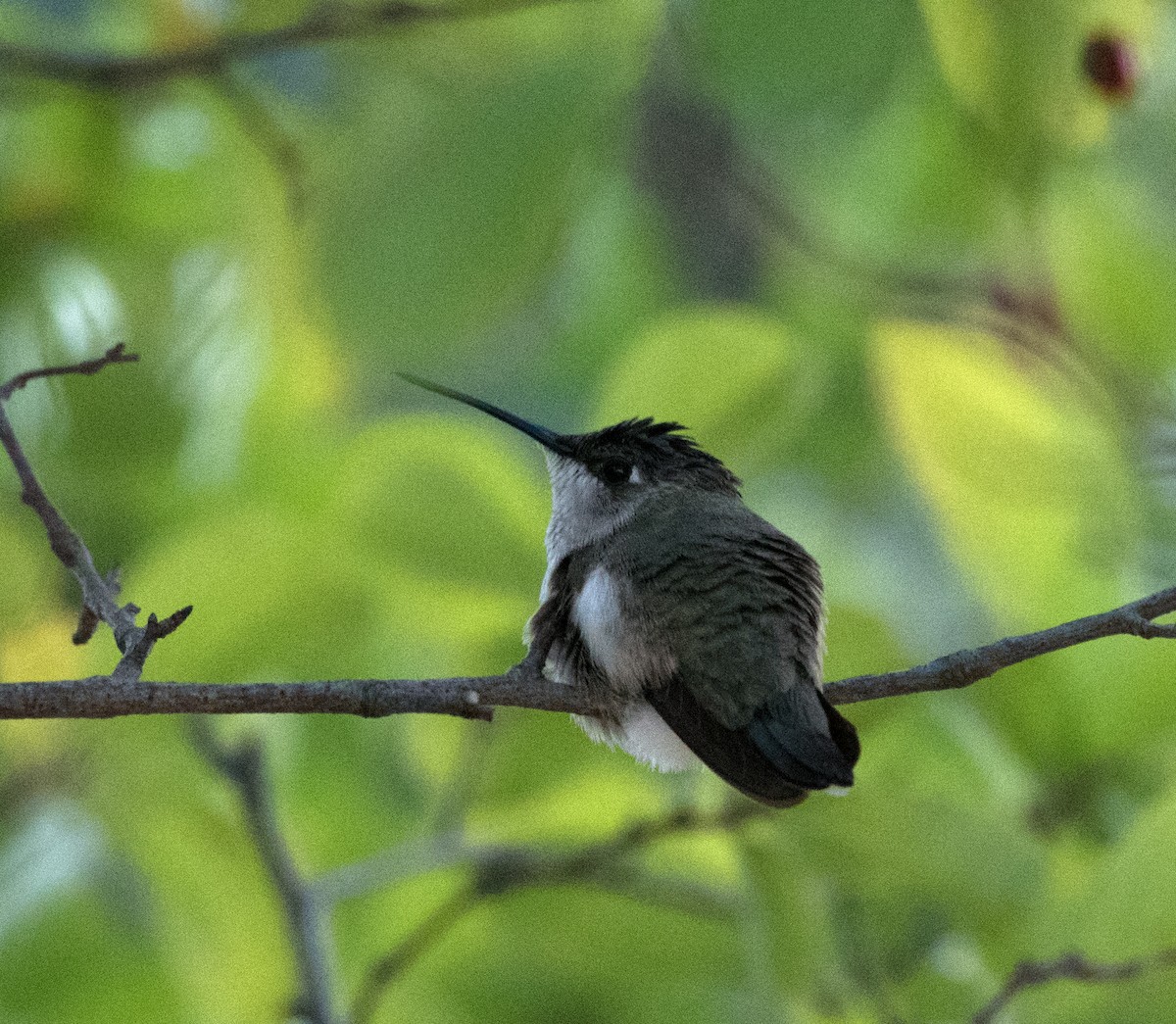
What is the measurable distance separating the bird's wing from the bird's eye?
0.26 metres

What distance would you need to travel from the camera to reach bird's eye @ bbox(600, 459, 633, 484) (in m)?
2.65

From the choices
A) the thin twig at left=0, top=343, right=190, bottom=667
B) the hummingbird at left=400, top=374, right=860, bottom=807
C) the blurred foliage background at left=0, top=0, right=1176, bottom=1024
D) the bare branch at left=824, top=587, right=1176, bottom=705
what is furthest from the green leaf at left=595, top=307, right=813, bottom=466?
the thin twig at left=0, top=343, right=190, bottom=667

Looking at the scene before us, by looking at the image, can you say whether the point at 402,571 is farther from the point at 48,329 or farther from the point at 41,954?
the point at 41,954

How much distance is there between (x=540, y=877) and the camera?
2.33 m

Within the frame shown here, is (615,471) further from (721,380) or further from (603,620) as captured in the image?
(603,620)

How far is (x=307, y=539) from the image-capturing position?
2.12 m

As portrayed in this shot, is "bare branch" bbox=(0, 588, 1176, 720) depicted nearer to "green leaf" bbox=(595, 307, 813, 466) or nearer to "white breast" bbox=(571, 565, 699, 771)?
"white breast" bbox=(571, 565, 699, 771)

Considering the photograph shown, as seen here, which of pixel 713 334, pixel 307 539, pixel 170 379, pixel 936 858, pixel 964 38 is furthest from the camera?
pixel 170 379

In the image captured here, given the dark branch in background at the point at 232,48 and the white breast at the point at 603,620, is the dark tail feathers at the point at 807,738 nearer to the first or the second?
the white breast at the point at 603,620

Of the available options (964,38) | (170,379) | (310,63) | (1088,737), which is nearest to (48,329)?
(170,379)

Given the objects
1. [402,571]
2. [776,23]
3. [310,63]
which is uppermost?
[776,23]

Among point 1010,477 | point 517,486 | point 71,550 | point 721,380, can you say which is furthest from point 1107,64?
point 71,550

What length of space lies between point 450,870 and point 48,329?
116 cm

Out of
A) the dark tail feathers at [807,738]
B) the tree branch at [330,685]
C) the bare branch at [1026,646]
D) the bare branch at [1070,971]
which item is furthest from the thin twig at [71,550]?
the bare branch at [1070,971]
